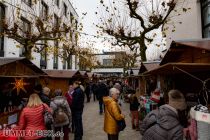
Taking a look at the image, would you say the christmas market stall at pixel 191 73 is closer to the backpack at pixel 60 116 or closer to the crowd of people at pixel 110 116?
the crowd of people at pixel 110 116

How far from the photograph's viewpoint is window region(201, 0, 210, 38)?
45.0 feet

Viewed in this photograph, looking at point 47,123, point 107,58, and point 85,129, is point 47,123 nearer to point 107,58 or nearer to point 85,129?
point 85,129

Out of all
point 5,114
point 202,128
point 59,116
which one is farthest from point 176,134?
point 5,114

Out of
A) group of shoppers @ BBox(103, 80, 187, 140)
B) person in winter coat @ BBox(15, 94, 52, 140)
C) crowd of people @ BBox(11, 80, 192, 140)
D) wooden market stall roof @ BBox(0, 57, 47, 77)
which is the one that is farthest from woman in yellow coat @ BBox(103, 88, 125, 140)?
wooden market stall roof @ BBox(0, 57, 47, 77)

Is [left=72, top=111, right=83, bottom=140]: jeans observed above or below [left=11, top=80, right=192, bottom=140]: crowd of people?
below

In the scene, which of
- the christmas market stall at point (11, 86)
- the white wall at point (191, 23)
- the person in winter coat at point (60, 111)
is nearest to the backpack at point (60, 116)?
the person in winter coat at point (60, 111)

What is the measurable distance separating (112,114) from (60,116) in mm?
2112

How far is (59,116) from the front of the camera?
8.15 m

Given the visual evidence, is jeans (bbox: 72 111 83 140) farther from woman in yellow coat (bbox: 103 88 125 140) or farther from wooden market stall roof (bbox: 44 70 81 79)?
wooden market stall roof (bbox: 44 70 81 79)

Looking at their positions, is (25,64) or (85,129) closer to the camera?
(25,64)

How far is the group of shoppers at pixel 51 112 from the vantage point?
605 cm

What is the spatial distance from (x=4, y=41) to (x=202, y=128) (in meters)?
18.8

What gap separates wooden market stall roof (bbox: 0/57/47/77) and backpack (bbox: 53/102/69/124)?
211 centimetres

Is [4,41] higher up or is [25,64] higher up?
[4,41]
